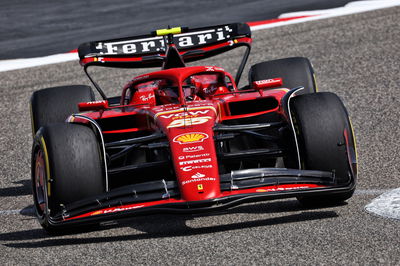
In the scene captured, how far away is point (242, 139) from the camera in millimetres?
7797

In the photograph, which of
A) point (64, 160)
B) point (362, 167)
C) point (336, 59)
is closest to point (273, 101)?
point (362, 167)

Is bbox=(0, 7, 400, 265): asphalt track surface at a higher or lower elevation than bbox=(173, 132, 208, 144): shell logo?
lower

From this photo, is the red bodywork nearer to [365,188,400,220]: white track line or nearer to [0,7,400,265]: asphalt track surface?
[0,7,400,265]: asphalt track surface

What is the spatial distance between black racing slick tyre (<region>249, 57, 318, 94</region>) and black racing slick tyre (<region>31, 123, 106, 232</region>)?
289 centimetres

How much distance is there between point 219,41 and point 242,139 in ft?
4.91

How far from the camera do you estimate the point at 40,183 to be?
6.67 m

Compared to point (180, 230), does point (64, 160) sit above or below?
above

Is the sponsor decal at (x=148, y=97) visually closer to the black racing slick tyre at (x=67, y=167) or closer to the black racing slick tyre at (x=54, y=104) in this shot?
the black racing slick tyre at (x=54, y=104)

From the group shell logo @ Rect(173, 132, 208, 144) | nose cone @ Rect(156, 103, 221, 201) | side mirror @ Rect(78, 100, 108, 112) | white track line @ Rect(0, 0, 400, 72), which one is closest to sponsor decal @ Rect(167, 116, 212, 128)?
nose cone @ Rect(156, 103, 221, 201)

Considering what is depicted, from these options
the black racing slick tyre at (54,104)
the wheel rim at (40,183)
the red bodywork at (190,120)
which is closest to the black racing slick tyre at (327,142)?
the red bodywork at (190,120)

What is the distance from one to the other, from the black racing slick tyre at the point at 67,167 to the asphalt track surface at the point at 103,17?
878cm

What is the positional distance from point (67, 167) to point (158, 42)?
3.14m

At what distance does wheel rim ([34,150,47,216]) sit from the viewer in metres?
6.55

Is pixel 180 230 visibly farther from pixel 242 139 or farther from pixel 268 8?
pixel 268 8
